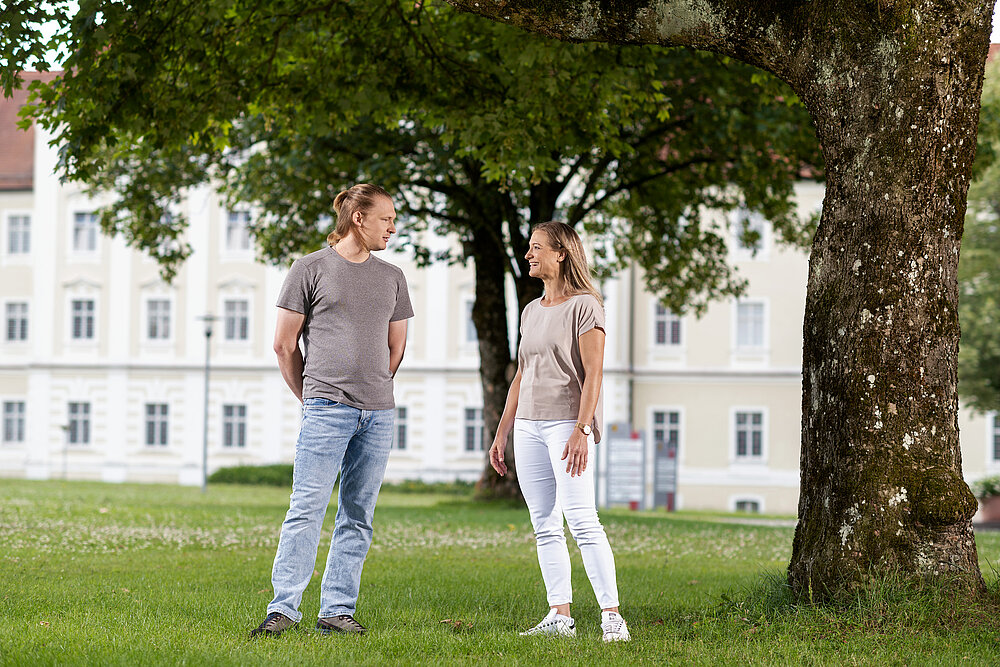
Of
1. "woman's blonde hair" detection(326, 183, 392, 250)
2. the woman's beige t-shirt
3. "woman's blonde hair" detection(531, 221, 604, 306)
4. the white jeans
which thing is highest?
"woman's blonde hair" detection(326, 183, 392, 250)

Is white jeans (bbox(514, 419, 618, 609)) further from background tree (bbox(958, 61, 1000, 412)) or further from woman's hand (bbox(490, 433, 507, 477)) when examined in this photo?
background tree (bbox(958, 61, 1000, 412))

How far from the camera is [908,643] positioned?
16.0 ft

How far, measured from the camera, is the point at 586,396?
17.0 ft

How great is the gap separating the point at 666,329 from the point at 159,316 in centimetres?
1888

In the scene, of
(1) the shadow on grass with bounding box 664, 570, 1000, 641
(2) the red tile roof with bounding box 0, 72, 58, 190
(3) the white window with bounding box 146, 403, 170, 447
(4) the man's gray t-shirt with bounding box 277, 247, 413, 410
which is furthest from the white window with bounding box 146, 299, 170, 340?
(1) the shadow on grass with bounding box 664, 570, 1000, 641

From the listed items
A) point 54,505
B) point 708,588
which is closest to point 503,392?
point 54,505

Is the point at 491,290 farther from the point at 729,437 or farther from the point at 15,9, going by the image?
the point at 729,437

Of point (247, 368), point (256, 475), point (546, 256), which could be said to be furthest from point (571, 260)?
point (247, 368)

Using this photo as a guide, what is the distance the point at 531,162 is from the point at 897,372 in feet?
17.5

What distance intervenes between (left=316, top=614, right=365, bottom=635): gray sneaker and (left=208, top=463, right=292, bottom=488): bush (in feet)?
108

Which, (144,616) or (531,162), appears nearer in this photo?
(144,616)

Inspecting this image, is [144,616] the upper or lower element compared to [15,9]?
lower

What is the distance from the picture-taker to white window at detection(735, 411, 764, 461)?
39.6 m

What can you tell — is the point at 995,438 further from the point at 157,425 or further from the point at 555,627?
the point at 555,627
